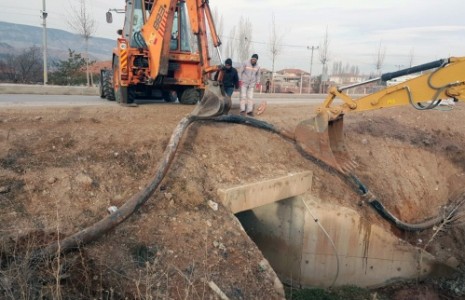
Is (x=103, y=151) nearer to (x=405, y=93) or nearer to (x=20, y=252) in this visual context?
(x=20, y=252)

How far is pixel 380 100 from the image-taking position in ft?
23.9

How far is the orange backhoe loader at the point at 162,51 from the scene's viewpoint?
893 cm

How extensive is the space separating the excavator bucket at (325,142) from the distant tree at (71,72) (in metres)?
20.1

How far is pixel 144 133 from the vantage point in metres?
7.22

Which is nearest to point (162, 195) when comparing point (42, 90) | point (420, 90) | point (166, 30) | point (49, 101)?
point (166, 30)

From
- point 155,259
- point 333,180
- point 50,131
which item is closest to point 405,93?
point 333,180

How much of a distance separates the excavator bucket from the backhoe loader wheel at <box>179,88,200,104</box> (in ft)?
11.4

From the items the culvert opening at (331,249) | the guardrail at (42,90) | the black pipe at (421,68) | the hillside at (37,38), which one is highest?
the hillside at (37,38)

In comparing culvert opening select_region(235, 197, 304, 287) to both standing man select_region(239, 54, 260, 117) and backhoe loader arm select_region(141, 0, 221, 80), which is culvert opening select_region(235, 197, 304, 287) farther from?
backhoe loader arm select_region(141, 0, 221, 80)

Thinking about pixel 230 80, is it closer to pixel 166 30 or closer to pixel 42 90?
pixel 166 30

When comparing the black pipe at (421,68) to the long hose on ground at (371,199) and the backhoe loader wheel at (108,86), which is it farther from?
the backhoe loader wheel at (108,86)

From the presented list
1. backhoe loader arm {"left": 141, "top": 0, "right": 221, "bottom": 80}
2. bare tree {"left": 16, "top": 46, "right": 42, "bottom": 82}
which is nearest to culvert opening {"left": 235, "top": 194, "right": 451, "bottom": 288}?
backhoe loader arm {"left": 141, "top": 0, "right": 221, "bottom": 80}

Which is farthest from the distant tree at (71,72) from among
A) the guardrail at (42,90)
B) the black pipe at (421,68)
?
the black pipe at (421,68)

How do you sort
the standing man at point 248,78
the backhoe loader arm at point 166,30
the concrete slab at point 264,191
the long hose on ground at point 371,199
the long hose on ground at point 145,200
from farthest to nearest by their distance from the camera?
the standing man at point 248,78 → the backhoe loader arm at point 166,30 → the long hose on ground at point 371,199 → the concrete slab at point 264,191 → the long hose on ground at point 145,200
